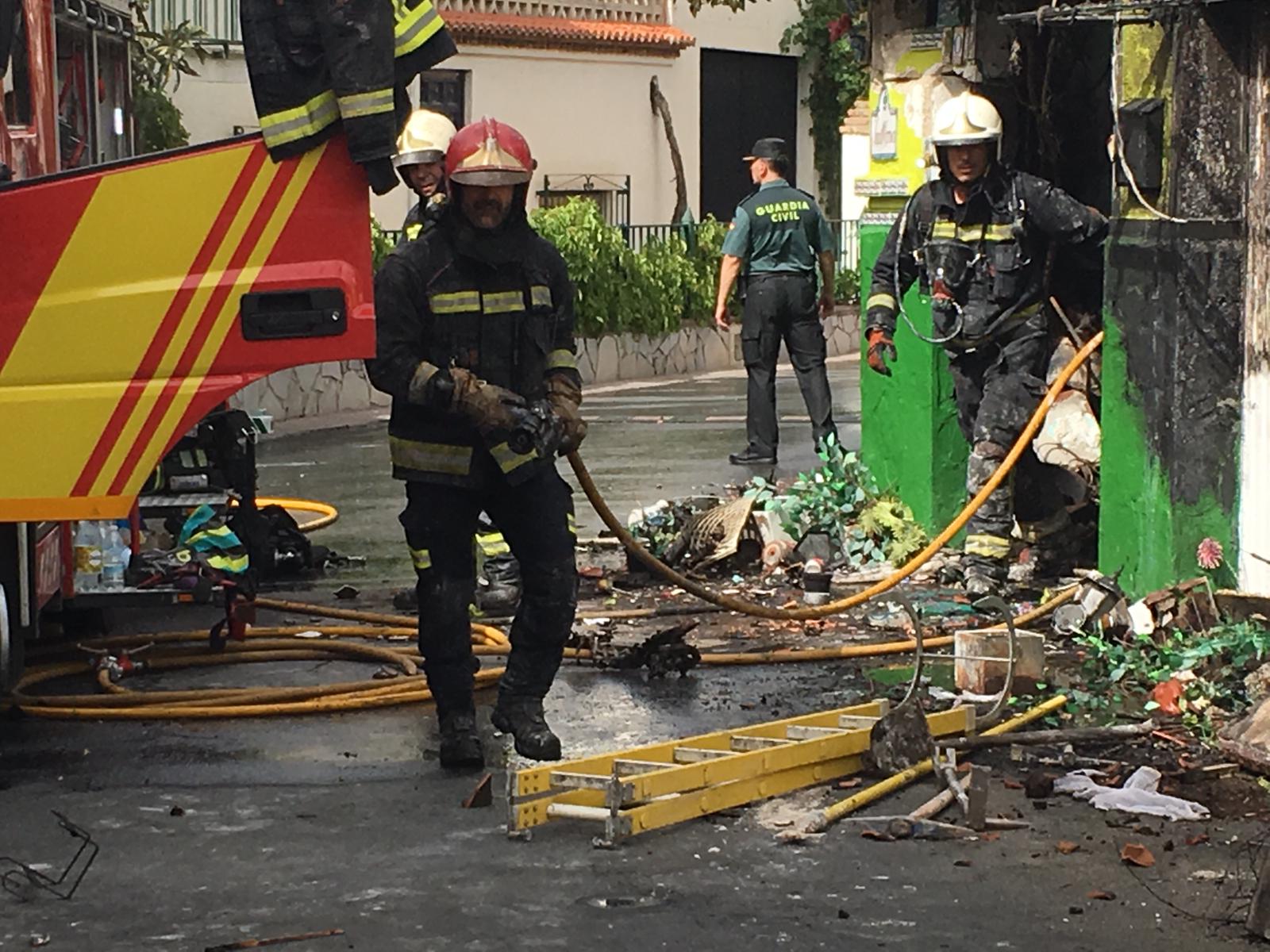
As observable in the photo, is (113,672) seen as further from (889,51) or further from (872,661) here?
(889,51)

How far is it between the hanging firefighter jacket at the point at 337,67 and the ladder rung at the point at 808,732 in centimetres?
198

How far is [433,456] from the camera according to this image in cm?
662

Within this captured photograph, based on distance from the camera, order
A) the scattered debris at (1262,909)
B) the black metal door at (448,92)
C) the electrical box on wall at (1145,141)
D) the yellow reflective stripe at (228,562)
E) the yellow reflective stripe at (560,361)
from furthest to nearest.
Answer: the black metal door at (448,92) → the yellow reflective stripe at (228,562) → the electrical box on wall at (1145,141) → the yellow reflective stripe at (560,361) → the scattered debris at (1262,909)

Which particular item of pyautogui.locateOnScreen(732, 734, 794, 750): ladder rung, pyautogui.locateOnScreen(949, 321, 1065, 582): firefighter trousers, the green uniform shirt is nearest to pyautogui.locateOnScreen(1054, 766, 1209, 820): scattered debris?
pyautogui.locateOnScreen(732, 734, 794, 750): ladder rung

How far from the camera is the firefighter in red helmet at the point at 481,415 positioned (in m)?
6.48

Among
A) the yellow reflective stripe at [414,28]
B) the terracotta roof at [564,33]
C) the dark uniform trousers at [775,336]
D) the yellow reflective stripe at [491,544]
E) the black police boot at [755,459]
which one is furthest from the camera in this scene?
the terracotta roof at [564,33]

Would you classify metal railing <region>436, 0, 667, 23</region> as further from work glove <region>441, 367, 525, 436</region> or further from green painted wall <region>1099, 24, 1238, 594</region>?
work glove <region>441, 367, 525, 436</region>

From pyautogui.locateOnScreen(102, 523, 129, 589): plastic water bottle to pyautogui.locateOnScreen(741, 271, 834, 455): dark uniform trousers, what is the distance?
664 centimetres

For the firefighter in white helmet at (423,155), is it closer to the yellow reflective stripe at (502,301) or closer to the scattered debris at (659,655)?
the scattered debris at (659,655)

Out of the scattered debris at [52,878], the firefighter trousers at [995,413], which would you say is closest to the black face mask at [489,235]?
the scattered debris at [52,878]

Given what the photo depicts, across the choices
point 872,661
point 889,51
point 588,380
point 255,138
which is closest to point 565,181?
point 588,380

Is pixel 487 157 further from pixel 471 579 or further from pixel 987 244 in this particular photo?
pixel 987 244

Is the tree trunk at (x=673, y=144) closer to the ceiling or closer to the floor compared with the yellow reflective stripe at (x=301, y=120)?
closer to the ceiling

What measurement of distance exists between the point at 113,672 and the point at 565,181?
19568mm
